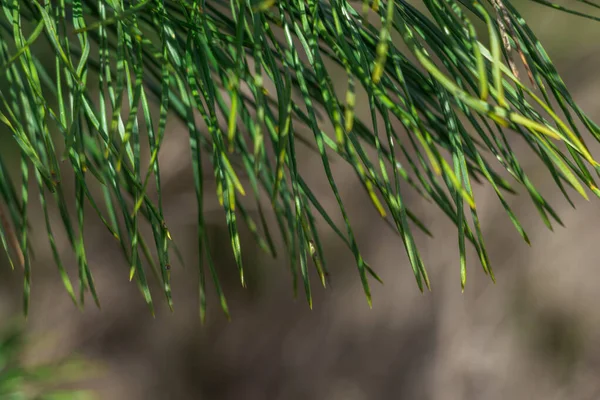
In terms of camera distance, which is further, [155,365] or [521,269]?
[155,365]

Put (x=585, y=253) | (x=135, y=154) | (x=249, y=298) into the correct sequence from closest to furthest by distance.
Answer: (x=135, y=154), (x=585, y=253), (x=249, y=298)

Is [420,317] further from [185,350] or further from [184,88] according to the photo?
[184,88]

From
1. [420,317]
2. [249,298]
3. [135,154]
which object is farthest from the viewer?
[249,298]

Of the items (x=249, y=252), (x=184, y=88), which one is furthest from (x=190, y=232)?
(x=184, y=88)

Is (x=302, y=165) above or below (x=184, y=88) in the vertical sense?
below

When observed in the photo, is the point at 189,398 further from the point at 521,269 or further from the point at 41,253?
the point at 521,269

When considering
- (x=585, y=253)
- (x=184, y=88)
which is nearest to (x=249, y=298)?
(x=585, y=253)

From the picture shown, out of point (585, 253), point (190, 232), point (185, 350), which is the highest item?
point (585, 253)
